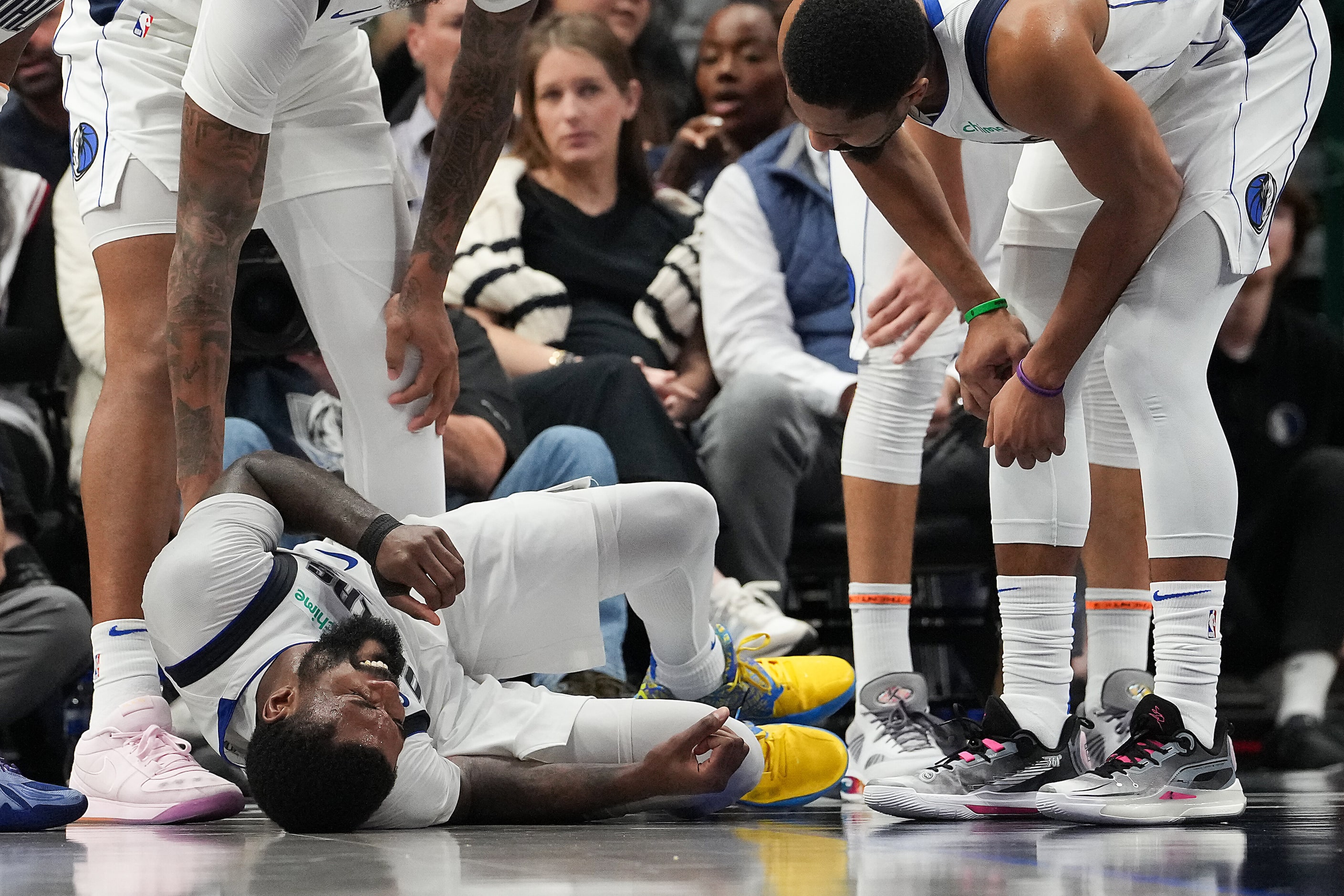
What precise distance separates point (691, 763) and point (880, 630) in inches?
25.4

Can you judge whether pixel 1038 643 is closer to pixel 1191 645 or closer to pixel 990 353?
pixel 1191 645

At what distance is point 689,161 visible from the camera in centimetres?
409

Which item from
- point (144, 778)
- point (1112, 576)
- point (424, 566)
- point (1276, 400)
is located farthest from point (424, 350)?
point (1276, 400)

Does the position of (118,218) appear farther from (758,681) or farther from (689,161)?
(689,161)

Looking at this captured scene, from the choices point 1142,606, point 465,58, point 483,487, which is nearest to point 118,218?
point 465,58

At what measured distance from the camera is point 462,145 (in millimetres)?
2289

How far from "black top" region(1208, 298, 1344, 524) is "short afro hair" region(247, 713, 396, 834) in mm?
2543

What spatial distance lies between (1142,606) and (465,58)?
4.70 ft

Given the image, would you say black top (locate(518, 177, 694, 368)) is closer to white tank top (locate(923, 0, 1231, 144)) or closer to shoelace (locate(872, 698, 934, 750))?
shoelace (locate(872, 698, 934, 750))

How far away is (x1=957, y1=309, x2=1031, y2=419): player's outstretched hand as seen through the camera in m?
2.19

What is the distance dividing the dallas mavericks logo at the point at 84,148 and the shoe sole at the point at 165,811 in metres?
0.98

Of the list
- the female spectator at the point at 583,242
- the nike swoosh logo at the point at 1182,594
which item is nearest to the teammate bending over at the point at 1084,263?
the nike swoosh logo at the point at 1182,594

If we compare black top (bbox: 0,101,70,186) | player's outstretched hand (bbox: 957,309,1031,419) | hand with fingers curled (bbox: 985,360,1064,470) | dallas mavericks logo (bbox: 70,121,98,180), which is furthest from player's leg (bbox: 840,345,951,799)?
black top (bbox: 0,101,70,186)

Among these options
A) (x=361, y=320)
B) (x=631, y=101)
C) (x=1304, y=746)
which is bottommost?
(x=1304, y=746)
